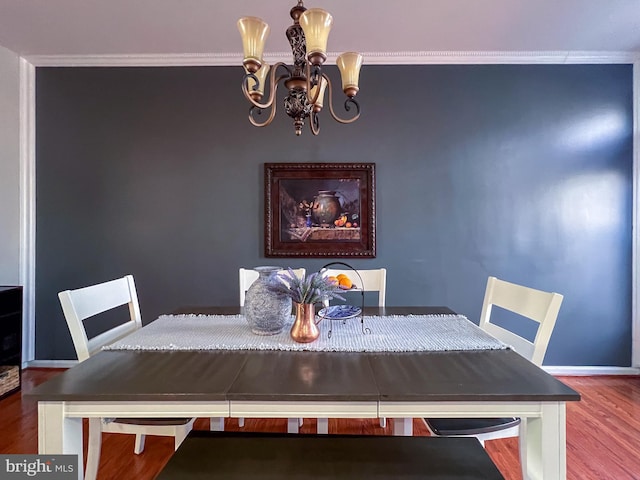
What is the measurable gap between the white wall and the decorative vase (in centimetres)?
262

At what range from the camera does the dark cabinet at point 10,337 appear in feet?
7.41

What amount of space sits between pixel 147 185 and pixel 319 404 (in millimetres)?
2414

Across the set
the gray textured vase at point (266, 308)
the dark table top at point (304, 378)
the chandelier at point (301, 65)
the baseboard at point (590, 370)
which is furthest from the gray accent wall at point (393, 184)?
the dark table top at point (304, 378)

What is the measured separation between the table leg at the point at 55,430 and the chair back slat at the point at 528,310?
143cm

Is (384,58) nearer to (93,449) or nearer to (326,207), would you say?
(326,207)

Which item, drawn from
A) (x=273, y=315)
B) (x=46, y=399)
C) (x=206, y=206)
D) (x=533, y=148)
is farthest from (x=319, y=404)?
(x=533, y=148)

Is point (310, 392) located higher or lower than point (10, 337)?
higher

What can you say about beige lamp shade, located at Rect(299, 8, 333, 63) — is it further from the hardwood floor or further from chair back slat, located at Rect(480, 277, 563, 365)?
the hardwood floor

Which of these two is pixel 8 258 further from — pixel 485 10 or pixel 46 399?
pixel 485 10

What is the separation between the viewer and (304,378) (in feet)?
2.99

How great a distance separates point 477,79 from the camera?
Answer: 2625 mm

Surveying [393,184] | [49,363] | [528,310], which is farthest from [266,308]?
[49,363]

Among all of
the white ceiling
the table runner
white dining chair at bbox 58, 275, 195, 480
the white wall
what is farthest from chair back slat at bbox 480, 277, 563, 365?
the white wall

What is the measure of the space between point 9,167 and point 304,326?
2783 mm
